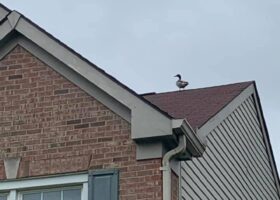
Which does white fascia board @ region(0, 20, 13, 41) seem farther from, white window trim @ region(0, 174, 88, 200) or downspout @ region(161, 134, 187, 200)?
downspout @ region(161, 134, 187, 200)

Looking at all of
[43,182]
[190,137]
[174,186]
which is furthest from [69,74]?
[174,186]

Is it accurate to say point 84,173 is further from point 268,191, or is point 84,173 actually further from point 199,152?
point 268,191

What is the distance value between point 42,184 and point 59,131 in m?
0.75

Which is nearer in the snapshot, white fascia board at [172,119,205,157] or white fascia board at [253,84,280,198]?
white fascia board at [172,119,205,157]

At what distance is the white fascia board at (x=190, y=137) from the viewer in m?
11.8

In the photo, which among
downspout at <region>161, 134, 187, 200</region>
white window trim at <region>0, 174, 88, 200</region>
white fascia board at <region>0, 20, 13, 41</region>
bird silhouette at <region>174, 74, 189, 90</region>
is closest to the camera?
downspout at <region>161, 134, 187, 200</region>

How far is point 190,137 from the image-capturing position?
39.8ft

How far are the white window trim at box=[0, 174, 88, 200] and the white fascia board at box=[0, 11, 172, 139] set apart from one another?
0.86m

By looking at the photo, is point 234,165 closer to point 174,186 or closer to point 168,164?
point 174,186

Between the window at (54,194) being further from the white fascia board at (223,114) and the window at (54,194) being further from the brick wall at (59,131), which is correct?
the white fascia board at (223,114)

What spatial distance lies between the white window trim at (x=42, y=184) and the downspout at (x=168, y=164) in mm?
985

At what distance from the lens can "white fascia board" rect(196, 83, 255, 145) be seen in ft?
48.3

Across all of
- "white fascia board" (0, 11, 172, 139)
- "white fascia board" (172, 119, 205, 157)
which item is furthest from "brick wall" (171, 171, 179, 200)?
"white fascia board" (0, 11, 172, 139)

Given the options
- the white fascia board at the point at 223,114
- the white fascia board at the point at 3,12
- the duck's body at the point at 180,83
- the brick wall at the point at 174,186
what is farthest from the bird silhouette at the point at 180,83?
the brick wall at the point at 174,186
